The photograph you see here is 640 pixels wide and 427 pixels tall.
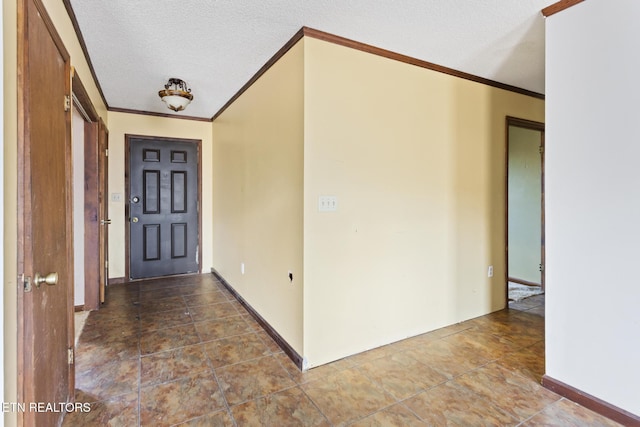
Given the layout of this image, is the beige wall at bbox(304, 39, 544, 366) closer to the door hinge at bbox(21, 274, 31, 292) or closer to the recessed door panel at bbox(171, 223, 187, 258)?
the door hinge at bbox(21, 274, 31, 292)

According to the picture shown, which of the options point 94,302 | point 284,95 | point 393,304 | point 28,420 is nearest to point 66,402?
point 28,420

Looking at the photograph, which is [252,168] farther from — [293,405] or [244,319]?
[293,405]

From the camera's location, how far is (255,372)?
213 centimetres

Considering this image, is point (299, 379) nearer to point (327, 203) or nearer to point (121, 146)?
point (327, 203)

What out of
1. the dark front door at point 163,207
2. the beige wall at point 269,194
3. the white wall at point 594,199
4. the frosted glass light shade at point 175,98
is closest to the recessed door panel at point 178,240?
the dark front door at point 163,207

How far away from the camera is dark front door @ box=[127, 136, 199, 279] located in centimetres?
432

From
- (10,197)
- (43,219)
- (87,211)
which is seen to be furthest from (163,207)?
(10,197)

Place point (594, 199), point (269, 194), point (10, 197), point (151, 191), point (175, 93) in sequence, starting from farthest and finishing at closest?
point (151, 191)
point (175, 93)
point (269, 194)
point (594, 199)
point (10, 197)

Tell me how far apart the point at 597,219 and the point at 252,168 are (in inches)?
102

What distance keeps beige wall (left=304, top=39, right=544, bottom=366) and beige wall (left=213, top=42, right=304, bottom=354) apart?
14cm

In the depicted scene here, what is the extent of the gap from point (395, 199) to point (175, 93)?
2.19 metres

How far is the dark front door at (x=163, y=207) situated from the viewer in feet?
14.2

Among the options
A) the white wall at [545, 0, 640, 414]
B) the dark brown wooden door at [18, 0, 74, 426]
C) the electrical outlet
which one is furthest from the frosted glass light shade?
the white wall at [545, 0, 640, 414]

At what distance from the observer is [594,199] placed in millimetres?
1739
